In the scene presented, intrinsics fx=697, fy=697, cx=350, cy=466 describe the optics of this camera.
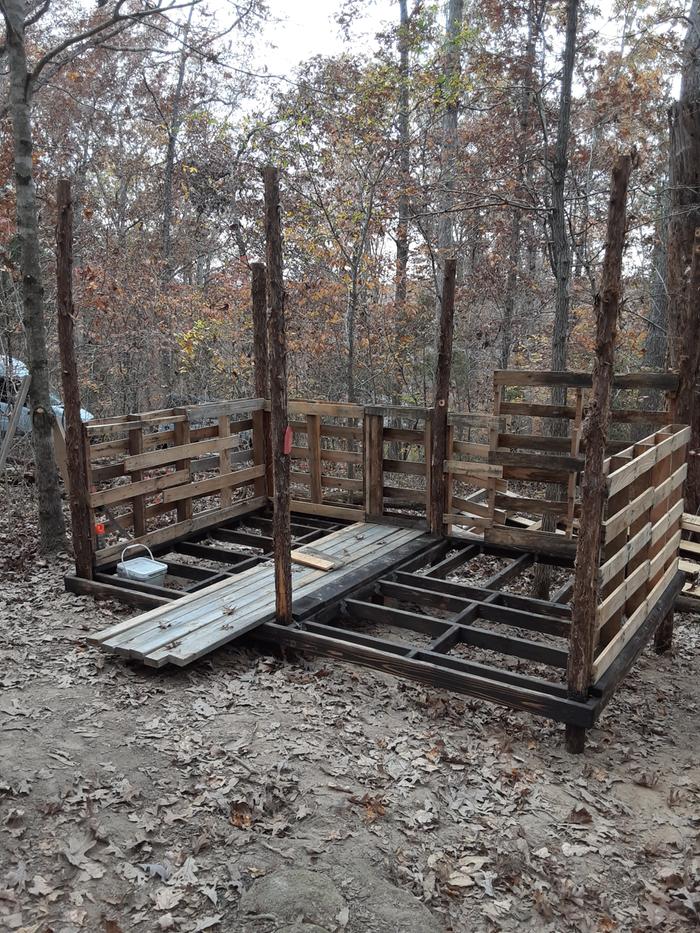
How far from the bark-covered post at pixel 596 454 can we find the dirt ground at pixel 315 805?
2.04ft

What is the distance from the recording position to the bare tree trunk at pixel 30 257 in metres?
6.71

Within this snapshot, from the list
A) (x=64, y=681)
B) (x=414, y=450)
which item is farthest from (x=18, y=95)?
(x=414, y=450)

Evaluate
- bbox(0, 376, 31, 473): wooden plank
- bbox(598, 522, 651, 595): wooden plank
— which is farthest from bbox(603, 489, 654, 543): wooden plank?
bbox(0, 376, 31, 473): wooden plank

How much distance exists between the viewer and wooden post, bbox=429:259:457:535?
22.8 ft

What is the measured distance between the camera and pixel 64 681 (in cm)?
491

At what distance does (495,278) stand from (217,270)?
628cm

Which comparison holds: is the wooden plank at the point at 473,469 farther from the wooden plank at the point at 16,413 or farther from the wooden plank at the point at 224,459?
the wooden plank at the point at 16,413

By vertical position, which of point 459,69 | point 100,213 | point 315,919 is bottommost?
point 315,919

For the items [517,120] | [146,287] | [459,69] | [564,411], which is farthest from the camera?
[146,287]

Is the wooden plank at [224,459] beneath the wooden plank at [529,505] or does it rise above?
above

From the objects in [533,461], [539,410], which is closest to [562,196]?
[539,410]

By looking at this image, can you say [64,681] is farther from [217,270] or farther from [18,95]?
[217,270]

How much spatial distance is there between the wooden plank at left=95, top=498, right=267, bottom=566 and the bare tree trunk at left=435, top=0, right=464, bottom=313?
420 centimetres

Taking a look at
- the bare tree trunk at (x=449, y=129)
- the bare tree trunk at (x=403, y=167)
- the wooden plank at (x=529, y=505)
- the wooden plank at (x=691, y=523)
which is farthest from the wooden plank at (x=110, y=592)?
the bare tree trunk at (x=403, y=167)
